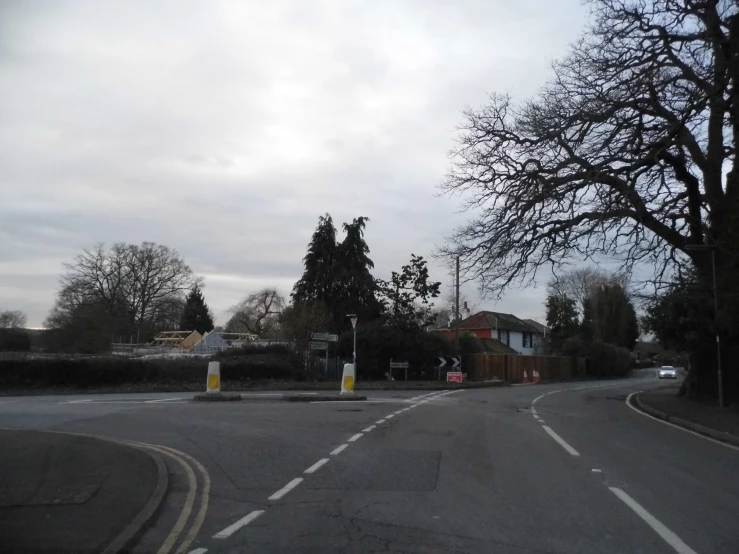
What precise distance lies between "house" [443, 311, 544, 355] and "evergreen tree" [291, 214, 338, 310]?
1955 cm

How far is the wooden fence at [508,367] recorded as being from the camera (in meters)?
50.2

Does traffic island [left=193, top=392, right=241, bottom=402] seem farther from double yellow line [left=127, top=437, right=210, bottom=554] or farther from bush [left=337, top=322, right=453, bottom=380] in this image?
bush [left=337, top=322, right=453, bottom=380]

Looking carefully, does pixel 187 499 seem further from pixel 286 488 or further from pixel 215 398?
pixel 215 398

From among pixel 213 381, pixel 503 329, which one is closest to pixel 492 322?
pixel 503 329

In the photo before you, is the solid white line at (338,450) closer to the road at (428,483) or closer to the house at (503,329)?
the road at (428,483)

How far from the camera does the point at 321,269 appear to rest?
56406mm

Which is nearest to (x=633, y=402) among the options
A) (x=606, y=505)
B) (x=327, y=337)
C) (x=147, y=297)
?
(x=327, y=337)

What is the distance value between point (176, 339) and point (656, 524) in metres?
69.4

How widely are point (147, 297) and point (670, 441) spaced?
5669 centimetres

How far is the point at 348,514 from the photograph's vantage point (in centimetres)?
782

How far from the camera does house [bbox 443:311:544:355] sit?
7762 cm

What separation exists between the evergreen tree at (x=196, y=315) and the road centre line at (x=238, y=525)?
7972cm

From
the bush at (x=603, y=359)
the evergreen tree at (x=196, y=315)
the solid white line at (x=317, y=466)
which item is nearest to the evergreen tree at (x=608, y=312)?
the bush at (x=603, y=359)

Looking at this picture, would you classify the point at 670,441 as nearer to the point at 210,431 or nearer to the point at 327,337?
the point at 210,431
